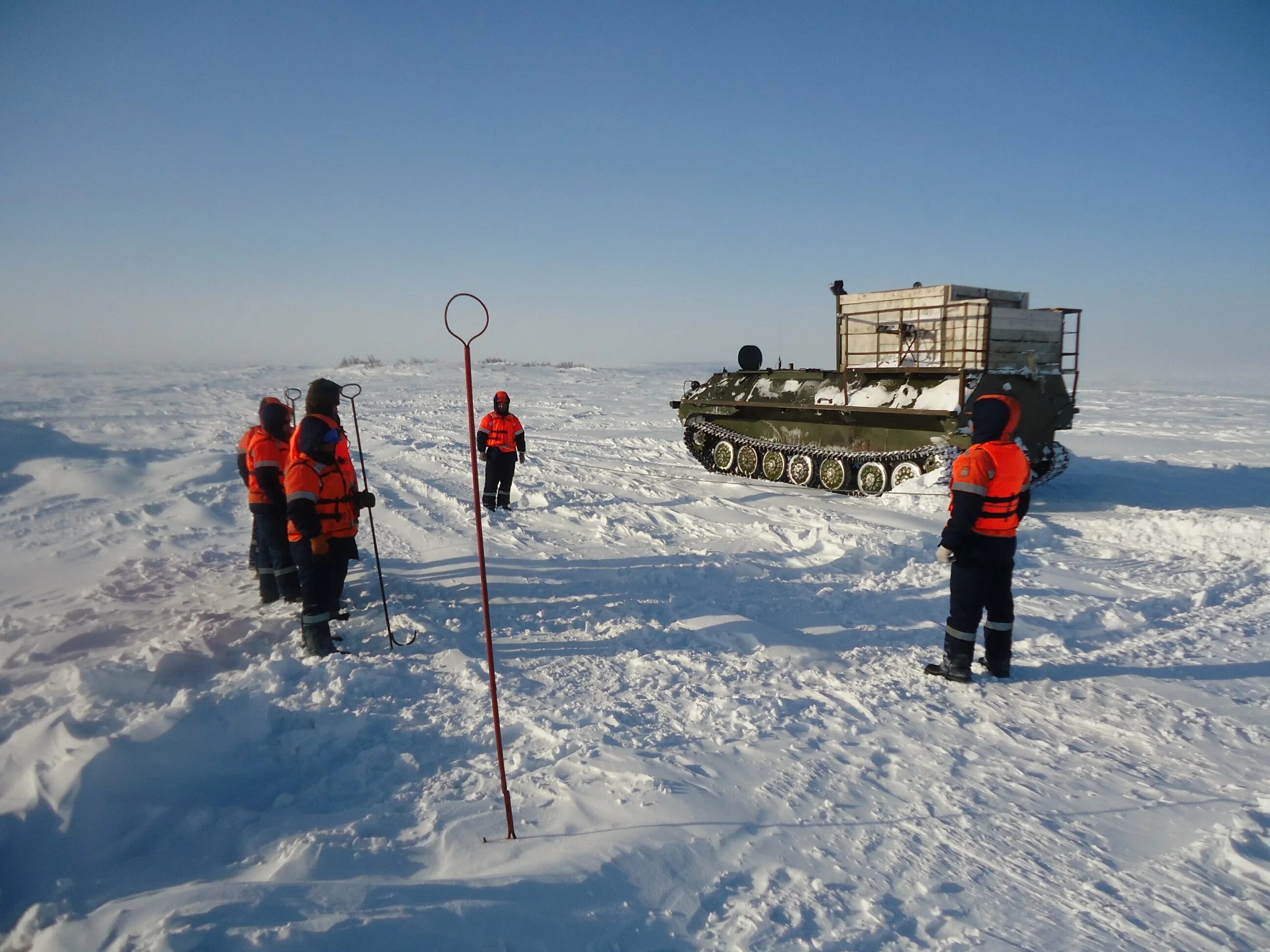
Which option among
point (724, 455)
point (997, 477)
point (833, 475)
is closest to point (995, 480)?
point (997, 477)

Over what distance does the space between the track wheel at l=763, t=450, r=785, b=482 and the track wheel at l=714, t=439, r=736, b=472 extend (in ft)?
2.81

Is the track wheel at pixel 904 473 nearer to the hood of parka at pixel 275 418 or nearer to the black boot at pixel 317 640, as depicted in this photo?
the hood of parka at pixel 275 418

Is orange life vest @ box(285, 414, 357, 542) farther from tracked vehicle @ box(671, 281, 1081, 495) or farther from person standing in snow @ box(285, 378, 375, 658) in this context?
tracked vehicle @ box(671, 281, 1081, 495)

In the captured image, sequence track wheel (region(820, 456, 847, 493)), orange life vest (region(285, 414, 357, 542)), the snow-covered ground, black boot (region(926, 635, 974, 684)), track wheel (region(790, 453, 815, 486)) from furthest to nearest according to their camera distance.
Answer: track wheel (region(790, 453, 815, 486)), track wheel (region(820, 456, 847, 493)), orange life vest (region(285, 414, 357, 542)), black boot (region(926, 635, 974, 684)), the snow-covered ground

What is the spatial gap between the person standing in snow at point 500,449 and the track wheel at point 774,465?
16.6 ft

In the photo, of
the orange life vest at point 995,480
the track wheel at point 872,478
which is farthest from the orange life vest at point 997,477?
the track wheel at point 872,478

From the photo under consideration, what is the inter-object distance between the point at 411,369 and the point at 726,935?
40940mm

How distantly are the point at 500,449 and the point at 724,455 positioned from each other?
5.73 metres

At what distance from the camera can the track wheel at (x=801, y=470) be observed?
41.3 ft

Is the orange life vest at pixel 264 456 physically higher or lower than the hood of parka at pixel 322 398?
lower

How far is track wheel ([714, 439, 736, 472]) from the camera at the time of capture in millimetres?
14190

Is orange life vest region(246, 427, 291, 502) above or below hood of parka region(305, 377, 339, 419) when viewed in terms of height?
below

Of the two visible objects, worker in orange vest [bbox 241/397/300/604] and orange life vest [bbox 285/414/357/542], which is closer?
orange life vest [bbox 285/414/357/542]

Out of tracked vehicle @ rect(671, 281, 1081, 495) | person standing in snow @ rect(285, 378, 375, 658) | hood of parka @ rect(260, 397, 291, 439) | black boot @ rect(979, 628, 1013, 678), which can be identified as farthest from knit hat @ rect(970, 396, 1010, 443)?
tracked vehicle @ rect(671, 281, 1081, 495)
